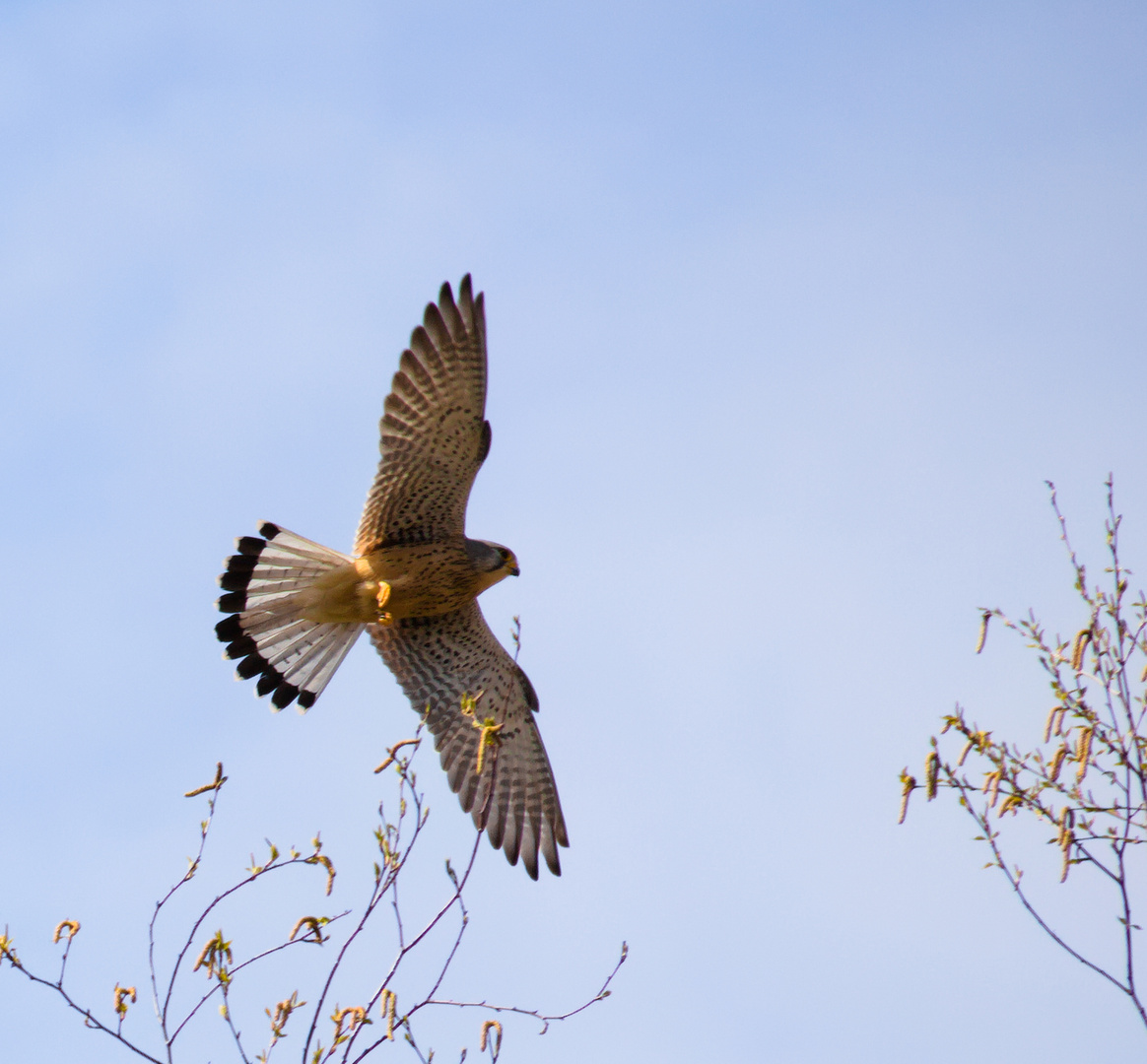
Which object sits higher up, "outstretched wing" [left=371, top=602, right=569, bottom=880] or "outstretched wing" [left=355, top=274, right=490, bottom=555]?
"outstretched wing" [left=355, top=274, right=490, bottom=555]

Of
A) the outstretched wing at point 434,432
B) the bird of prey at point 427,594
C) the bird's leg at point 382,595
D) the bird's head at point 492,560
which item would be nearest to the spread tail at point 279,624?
the bird of prey at point 427,594

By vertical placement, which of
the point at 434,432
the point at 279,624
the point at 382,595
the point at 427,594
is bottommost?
the point at 279,624

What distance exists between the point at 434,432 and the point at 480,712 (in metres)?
1.90

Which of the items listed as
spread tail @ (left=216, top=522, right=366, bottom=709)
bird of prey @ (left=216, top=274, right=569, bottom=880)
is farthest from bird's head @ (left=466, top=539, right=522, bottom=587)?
spread tail @ (left=216, top=522, right=366, bottom=709)

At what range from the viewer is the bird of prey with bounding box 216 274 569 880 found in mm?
6516

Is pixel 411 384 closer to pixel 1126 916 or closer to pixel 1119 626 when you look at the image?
pixel 1119 626

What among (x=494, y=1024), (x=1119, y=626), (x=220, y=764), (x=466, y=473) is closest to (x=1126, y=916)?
(x=1119, y=626)

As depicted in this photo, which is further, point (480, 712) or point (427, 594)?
point (480, 712)

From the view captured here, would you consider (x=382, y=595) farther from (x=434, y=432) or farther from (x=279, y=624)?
(x=434, y=432)

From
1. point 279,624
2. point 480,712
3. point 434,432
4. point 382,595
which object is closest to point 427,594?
point 382,595

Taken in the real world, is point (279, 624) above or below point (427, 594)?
below

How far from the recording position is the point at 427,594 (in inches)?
276

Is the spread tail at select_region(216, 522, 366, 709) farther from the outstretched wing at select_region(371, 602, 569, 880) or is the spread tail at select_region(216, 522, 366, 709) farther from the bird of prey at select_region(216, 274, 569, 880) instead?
the outstretched wing at select_region(371, 602, 569, 880)

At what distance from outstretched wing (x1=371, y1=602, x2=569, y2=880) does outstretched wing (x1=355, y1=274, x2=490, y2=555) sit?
720 millimetres
